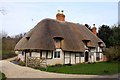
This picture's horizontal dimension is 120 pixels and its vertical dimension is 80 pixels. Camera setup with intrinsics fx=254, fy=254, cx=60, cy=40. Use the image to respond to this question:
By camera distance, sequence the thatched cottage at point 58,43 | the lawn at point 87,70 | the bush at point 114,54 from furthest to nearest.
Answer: the bush at point 114,54 < the thatched cottage at point 58,43 < the lawn at point 87,70

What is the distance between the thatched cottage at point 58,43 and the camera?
34.5 m

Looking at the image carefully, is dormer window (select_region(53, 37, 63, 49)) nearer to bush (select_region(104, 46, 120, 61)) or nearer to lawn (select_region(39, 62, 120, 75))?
lawn (select_region(39, 62, 120, 75))

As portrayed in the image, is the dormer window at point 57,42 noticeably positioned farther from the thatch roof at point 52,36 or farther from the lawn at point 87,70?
the lawn at point 87,70

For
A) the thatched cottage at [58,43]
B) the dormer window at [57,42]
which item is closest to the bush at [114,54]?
the thatched cottage at [58,43]

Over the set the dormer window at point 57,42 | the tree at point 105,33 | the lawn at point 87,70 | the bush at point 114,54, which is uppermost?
the tree at point 105,33

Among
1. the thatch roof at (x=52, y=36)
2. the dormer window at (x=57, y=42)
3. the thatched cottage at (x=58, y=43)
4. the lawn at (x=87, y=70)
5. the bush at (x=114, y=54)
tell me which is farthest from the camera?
the bush at (x=114, y=54)

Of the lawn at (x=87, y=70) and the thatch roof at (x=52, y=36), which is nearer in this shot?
the lawn at (x=87, y=70)

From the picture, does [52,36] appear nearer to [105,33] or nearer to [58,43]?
[58,43]

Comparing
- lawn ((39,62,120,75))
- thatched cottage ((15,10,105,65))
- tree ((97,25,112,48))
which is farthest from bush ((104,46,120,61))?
tree ((97,25,112,48))

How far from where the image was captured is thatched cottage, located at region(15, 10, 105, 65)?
113 ft

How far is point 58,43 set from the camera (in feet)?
118

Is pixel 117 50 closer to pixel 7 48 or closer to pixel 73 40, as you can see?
pixel 73 40

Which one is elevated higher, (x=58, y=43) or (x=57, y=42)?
(x=57, y=42)

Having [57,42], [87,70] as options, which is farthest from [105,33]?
[87,70]
